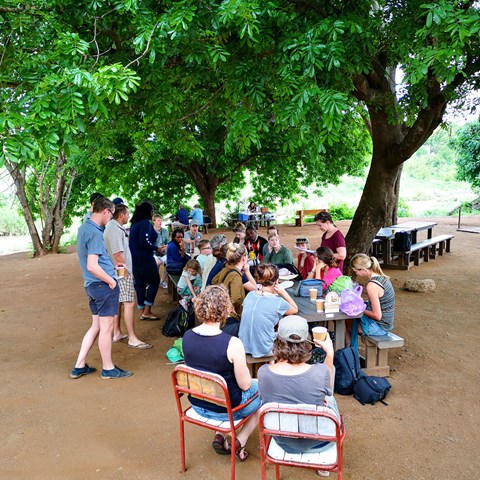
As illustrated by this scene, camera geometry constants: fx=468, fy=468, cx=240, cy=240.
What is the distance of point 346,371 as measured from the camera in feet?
13.6

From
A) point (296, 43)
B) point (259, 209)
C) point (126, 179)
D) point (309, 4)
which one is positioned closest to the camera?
point (296, 43)

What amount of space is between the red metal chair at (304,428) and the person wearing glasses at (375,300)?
1940 millimetres

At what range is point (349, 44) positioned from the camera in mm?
5223

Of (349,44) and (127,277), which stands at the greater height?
(349,44)

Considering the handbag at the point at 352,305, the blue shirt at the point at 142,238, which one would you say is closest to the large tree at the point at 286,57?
the blue shirt at the point at 142,238

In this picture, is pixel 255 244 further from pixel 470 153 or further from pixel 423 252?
pixel 470 153

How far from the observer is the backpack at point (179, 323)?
5473 millimetres

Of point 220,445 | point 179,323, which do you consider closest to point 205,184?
point 179,323

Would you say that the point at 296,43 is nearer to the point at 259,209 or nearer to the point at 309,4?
the point at 309,4

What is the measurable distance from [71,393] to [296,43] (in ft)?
13.4

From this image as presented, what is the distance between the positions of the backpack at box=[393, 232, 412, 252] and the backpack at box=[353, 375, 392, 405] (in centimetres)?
600

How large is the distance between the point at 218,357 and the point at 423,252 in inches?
368

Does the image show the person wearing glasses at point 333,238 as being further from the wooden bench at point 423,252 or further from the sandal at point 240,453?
the wooden bench at point 423,252

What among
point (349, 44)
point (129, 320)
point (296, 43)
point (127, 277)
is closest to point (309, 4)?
point (349, 44)
